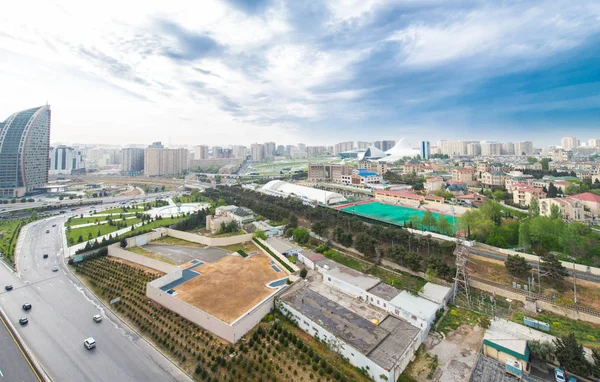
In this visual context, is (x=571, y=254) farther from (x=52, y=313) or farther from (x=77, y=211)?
(x=77, y=211)

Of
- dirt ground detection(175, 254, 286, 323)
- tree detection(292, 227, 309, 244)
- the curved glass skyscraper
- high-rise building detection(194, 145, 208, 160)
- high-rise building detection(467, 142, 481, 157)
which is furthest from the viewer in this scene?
high-rise building detection(194, 145, 208, 160)

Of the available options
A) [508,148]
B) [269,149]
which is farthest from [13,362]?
[508,148]

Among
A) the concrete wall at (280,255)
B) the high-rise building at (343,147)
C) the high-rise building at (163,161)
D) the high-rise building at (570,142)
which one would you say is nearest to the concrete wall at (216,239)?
the concrete wall at (280,255)

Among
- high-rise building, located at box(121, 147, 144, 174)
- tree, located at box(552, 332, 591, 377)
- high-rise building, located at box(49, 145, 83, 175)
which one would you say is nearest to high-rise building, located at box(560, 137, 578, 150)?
tree, located at box(552, 332, 591, 377)

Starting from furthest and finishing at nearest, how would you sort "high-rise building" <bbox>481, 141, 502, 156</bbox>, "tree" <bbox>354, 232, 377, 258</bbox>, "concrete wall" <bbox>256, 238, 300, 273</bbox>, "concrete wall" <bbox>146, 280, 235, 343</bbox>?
"high-rise building" <bbox>481, 141, 502, 156</bbox> < "tree" <bbox>354, 232, 377, 258</bbox> < "concrete wall" <bbox>256, 238, 300, 273</bbox> < "concrete wall" <bbox>146, 280, 235, 343</bbox>

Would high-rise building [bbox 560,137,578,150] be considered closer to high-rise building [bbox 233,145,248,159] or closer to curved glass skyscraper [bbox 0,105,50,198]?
high-rise building [bbox 233,145,248,159]

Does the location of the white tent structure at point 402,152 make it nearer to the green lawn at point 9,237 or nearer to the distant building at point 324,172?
the distant building at point 324,172

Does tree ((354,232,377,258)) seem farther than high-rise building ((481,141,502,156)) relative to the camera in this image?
No
